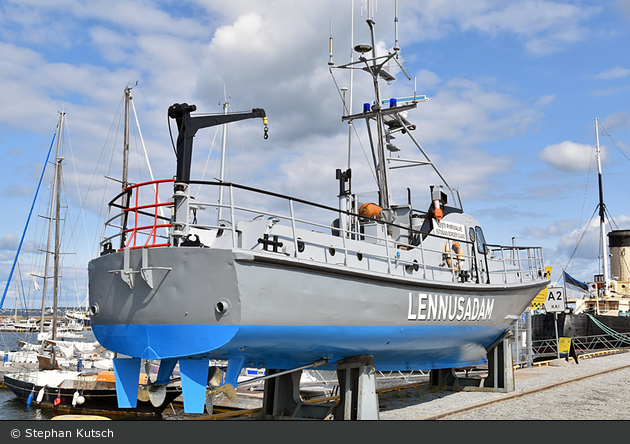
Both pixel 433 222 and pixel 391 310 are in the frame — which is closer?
pixel 391 310

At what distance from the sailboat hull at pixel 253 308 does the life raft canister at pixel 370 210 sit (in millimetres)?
2706

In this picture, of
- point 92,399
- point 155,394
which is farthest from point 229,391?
point 92,399

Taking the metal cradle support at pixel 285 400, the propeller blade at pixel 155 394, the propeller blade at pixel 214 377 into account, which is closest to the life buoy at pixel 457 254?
the metal cradle support at pixel 285 400

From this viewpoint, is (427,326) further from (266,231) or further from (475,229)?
(475,229)

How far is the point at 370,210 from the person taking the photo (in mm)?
11070

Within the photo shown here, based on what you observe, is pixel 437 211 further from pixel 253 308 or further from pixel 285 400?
pixel 253 308

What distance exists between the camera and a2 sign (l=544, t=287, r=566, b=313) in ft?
61.4

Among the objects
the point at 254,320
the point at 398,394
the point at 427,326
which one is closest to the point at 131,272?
the point at 254,320

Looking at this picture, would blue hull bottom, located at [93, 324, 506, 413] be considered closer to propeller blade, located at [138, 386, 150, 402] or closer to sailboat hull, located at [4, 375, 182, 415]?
propeller blade, located at [138, 386, 150, 402]

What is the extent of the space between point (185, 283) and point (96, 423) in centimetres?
206

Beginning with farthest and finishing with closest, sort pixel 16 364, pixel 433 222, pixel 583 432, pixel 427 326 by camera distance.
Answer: pixel 16 364 → pixel 433 222 → pixel 427 326 → pixel 583 432

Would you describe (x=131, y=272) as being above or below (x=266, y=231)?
below

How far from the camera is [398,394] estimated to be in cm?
1194

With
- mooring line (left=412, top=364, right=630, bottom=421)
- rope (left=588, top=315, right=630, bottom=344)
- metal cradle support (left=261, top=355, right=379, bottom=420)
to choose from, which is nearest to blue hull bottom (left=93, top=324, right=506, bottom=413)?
metal cradle support (left=261, top=355, right=379, bottom=420)
